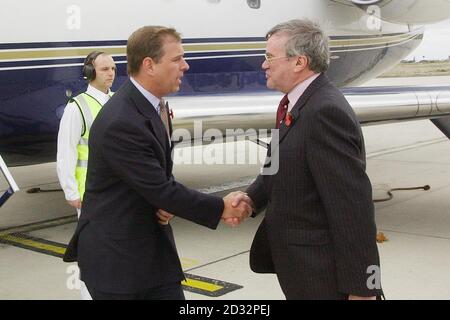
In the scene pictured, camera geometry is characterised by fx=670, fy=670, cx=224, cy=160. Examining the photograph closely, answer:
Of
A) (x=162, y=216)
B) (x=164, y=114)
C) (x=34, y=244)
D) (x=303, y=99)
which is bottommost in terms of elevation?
(x=34, y=244)

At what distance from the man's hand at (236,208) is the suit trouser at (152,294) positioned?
1.28ft

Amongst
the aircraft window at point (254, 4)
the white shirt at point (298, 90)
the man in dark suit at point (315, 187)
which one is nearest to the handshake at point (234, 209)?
the man in dark suit at point (315, 187)

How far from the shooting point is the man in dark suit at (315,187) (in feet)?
8.68

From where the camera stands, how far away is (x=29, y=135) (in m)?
6.47

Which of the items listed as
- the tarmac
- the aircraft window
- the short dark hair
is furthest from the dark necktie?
the aircraft window

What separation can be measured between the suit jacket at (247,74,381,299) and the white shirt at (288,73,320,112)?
0.09 ft

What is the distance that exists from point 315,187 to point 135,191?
77cm

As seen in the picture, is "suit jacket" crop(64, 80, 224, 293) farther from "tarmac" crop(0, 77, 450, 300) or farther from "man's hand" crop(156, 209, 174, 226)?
"tarmac" crop(0, 77, 450, 300)

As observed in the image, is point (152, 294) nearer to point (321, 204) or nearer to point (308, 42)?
point (321, 204)

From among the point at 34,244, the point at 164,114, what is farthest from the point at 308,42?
the point at 34,244

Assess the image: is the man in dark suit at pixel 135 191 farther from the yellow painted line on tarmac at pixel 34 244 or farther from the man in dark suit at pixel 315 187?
the yellow painted line on tarmac at pixel 34 244

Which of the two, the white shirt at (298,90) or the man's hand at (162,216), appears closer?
the white shirt at (298,90)

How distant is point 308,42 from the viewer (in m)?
2.79

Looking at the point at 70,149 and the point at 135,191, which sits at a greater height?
the point at 135,191
